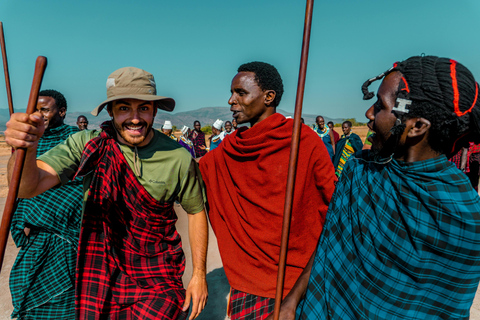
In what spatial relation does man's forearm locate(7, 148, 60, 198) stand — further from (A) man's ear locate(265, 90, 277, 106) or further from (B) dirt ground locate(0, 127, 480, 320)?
(B) dirt ground locate(0, 127, 480, 320)

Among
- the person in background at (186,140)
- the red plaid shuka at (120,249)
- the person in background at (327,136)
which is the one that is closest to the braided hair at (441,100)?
the red plaid shuka at (120,249)

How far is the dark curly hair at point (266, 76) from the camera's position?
259 cm

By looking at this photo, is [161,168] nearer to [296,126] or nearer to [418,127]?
[296,126]

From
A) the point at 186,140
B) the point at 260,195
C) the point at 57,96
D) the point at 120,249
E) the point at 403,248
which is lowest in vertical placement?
the point at 186,140

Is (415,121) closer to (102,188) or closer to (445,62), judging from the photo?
(445,62)

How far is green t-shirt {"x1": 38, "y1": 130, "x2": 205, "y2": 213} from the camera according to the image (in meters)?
2.10

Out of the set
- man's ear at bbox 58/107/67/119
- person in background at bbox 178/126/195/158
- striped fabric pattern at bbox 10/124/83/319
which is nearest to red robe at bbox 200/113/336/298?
striped fabric pattern at bbox 10/124/83/319

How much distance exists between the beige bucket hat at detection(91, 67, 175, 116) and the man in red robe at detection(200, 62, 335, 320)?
2.36 ft

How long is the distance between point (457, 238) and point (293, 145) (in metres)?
0.71

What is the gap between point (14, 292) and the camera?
2.60 meters

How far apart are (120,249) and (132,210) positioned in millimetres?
282

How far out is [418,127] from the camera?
137 cm

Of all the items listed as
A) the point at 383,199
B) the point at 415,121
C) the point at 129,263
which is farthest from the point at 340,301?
the point at 129,263

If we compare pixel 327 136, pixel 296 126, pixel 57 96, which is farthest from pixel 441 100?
pixel 327 136
